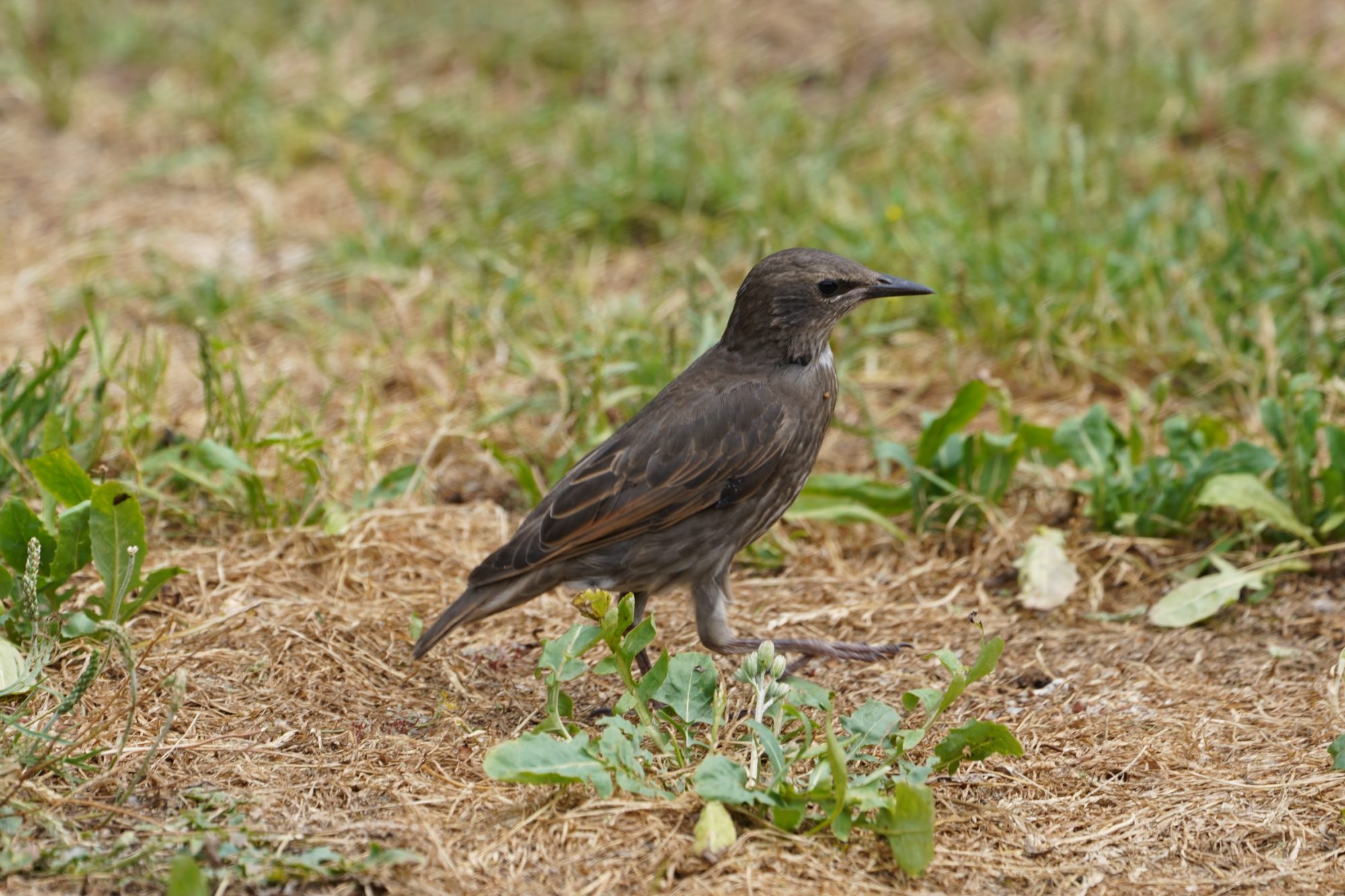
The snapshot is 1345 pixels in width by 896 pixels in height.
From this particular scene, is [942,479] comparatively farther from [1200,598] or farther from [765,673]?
[765,673]

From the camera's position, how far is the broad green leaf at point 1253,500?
499 centimetres

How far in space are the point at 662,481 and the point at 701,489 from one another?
117 mm

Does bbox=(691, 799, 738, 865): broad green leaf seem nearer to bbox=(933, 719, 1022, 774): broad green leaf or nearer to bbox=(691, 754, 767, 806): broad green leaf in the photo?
bbox=(691, 754, 767, 806): broad green leaf

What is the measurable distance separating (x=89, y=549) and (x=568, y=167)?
164 inches

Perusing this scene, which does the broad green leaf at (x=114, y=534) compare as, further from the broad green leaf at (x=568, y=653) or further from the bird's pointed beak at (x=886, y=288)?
the bird's pointed beak at (x=886, y=288)

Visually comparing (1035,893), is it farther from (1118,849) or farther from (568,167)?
(568,167)

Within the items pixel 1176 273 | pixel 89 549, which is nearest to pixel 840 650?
pixel 89 549

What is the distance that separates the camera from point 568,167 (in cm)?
791

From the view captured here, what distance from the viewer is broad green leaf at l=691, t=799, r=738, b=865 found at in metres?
3.34

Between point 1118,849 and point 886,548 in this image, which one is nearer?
point 1118,849

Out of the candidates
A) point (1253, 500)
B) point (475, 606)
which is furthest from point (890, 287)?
point (475, 606)

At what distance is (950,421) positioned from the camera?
214 inches

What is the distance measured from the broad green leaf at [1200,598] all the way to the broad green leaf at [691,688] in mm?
1725

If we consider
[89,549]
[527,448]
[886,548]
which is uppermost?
[89,549]
